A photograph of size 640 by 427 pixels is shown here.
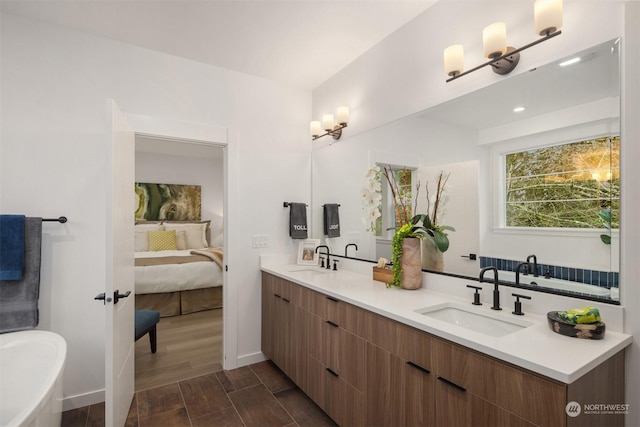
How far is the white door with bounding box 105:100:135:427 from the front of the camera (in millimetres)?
1726

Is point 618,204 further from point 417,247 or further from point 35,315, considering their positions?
point 35,315

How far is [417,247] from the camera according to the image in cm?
196

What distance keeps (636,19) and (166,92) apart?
112 inches

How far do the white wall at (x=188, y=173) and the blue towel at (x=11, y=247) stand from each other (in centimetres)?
418

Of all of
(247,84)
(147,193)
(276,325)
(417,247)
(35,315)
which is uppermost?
(247,84)

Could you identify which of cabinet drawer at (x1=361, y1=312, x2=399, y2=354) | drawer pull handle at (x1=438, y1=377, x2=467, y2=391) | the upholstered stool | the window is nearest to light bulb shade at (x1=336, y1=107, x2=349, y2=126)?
the window

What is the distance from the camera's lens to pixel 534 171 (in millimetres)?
1546

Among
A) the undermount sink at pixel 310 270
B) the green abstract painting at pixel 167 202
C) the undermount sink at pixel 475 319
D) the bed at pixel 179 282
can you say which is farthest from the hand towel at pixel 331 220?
the green abstract painting at pixel 167 202

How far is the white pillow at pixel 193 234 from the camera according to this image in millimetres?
5878

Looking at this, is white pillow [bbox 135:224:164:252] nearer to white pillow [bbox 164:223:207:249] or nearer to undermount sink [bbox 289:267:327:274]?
→ white pillow [bbox 164:223:207:249]

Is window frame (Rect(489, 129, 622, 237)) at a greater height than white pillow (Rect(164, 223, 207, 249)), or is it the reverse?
window frame (Rect(489, 129, 622, 237))

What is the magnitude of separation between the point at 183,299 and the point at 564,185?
14.1 feet

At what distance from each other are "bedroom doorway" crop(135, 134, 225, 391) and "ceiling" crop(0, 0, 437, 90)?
75 cm

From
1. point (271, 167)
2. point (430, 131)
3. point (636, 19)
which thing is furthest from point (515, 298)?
point (271, 167)
